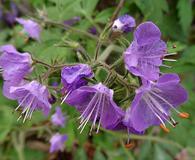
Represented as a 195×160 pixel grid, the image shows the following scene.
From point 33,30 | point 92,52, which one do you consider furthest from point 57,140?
point 33,30

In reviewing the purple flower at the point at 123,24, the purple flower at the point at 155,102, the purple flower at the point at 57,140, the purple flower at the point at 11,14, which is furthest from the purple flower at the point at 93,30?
the purple flower at the point at 155,102

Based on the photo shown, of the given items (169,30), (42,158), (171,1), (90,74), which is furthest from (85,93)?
(42,158)

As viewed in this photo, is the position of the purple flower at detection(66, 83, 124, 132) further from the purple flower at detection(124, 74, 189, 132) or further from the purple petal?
the purple petal

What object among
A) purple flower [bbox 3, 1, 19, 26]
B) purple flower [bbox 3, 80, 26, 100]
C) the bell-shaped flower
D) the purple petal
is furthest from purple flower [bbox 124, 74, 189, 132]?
purple flower [bbox 3, 1, 19, 26]

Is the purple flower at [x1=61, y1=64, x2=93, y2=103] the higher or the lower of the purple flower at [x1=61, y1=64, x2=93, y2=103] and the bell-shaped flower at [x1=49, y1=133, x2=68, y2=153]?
the higher

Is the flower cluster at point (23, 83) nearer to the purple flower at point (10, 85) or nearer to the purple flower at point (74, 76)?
the purple flower at point (10, 85)

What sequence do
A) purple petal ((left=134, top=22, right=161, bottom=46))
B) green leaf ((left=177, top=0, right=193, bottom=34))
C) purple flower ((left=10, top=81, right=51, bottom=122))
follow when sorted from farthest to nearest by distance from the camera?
green leaf ((left=177, top=0, right=193, bottom=34)) → purple flower ((left=10, top=81, right=51, bottom=122)) → purple petal ((left=134, top=22, right=161, bottom=46))

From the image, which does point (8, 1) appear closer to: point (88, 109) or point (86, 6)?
point (86, 6)

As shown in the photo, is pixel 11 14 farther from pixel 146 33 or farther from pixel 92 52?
pixel 146 33

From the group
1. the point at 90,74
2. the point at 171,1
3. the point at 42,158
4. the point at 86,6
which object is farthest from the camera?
the point at 42,158
